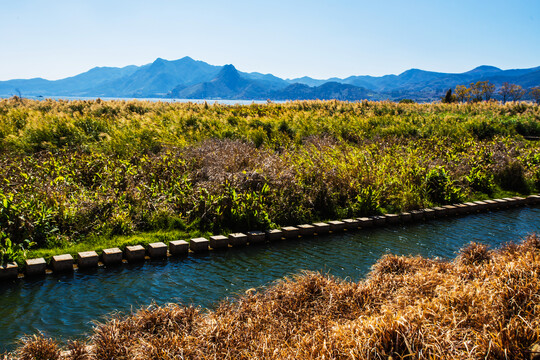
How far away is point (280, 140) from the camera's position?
14.2 metres

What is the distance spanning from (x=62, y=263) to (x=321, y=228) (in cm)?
479

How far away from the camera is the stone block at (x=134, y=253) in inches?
250

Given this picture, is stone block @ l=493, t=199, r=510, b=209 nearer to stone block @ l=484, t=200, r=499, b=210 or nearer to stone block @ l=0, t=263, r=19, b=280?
stone block @ l=484, t=200, r=499, b=210

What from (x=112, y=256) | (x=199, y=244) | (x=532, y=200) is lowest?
(x=532, y=200)

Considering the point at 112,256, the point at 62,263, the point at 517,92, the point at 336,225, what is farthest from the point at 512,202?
the point at 517,92

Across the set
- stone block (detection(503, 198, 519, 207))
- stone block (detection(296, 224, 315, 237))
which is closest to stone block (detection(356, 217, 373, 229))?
stone block (detection(296, 224, 315, 237))

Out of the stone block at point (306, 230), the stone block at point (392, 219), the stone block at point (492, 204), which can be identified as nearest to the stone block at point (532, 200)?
the stone block at point (492, 204)

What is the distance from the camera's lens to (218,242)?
7.17 metres

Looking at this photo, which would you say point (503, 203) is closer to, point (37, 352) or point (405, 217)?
point (405, 217)

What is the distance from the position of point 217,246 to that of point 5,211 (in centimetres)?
338

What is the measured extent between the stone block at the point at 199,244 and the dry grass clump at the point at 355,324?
2.52m

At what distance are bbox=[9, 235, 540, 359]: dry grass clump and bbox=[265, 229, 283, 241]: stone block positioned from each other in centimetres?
300

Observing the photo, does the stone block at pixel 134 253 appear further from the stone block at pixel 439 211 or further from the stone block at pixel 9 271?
the stone block at pixel 439 211

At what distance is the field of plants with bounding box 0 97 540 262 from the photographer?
6973 mm
